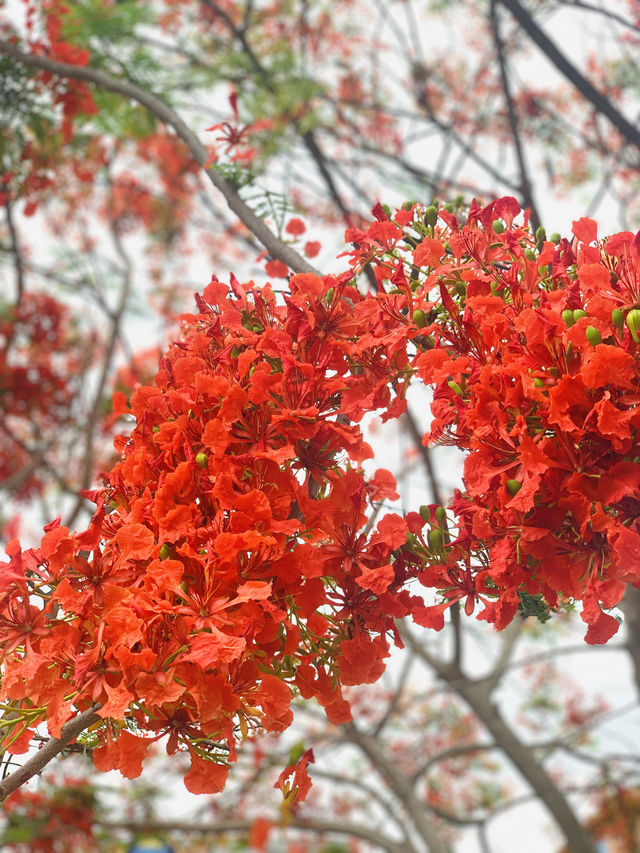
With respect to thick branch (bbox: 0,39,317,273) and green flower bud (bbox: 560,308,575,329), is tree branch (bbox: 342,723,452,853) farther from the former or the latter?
green flower bud (bbox: 560,308,575,329)

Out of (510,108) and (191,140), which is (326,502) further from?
(510,108)

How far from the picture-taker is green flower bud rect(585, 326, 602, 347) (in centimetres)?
94

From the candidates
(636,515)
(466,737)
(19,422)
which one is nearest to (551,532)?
(636,515)

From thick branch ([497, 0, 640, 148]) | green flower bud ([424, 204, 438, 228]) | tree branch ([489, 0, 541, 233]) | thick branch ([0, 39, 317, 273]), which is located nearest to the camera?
green flower bud ([424, 204, 438, 228])

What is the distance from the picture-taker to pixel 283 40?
17.2 feet

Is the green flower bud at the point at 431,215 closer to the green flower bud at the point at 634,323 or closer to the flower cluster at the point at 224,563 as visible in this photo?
the flower cluster at the point at 224,563

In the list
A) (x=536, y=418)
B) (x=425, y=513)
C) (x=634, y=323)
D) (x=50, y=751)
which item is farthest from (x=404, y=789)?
(x=634, y=323)

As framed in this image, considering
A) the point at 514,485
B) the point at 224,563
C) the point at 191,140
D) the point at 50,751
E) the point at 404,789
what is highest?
the point at 191,140

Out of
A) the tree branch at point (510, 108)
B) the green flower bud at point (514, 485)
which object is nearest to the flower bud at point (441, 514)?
the green flower bud at point (514, 485)

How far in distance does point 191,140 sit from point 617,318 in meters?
1.47

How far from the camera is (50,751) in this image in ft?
3.18

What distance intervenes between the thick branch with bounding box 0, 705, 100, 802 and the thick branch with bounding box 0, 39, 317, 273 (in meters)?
1.03

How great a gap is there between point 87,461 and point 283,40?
10.3 feet

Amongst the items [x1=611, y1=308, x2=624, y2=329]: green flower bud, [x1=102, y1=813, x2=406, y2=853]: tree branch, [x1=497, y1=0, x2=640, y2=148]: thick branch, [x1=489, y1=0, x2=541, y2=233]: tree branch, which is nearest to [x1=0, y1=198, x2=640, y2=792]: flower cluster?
[x1=611, y1=308, x2=624, y2=329]: green flower bud
